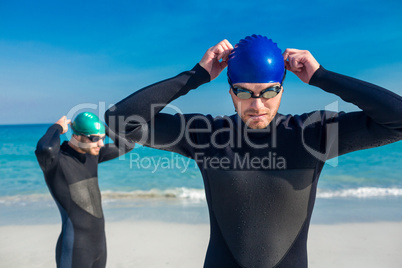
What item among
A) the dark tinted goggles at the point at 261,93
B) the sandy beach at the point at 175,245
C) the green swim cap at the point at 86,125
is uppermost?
the green swim cap at the point at 86,125

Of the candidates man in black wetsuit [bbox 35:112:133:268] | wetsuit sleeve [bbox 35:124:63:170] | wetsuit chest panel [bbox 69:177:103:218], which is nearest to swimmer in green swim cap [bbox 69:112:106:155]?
man in black wetsuit [bbox 35:112:133:268]

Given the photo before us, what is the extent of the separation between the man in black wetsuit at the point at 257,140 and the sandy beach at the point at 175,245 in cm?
434

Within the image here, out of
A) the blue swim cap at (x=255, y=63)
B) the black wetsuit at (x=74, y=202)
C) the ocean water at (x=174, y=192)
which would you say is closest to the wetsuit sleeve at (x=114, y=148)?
the black wetsuit at (x=74, y=202)

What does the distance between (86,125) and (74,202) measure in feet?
2.90

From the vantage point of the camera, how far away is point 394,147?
26.1 m

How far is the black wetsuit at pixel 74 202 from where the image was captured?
391 centimetres

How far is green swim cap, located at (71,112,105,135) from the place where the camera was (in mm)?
4227

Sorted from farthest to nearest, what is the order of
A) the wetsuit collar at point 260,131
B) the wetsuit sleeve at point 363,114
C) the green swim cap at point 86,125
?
the green swim cap at point 86,125 < the wetsuit collar at point 260,131 < the wetsuit sleeve at point 363,114

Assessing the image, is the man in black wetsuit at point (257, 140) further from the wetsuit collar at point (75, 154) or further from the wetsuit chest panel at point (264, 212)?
the wetsuit collar at point (75, 154)

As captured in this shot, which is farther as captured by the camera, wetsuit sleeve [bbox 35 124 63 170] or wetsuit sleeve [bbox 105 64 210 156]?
wetsuit sleeve [bbox 35 124 63 170]

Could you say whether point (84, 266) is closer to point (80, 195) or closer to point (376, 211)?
point (80, 195)

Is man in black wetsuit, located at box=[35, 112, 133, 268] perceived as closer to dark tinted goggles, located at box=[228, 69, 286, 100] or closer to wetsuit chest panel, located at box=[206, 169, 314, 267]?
wetsuit chest panel, located at box=[206, 169, 314, 267]

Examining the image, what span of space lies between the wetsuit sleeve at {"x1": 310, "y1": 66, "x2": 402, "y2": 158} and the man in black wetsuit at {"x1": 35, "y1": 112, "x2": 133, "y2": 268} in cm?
310

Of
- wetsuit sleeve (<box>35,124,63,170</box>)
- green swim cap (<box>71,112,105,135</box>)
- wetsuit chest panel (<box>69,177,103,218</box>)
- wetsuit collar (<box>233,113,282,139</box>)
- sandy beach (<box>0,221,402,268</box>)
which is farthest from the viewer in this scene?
sandy beach (<box>0,221,402,268</box>)
